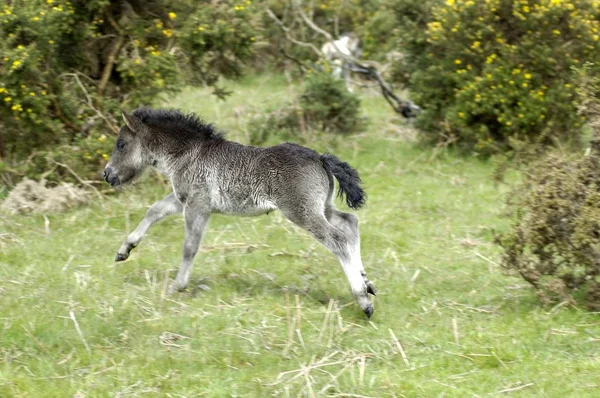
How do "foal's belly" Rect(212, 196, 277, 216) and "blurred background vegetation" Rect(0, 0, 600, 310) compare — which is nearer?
"foal's belly" Rect(212, 196, 277, 216)

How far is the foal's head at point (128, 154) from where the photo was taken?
372 inches

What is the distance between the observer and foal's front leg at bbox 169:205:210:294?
29.1ft

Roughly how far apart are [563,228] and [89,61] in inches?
309

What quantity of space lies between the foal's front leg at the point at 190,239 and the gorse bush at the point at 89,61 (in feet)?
12.6

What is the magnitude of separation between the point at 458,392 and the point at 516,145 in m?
5.50

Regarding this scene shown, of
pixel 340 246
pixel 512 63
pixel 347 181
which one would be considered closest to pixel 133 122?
pixel 347 181

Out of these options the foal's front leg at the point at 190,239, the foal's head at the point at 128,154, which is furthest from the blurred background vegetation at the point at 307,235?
the foal's head at the point at 128,154

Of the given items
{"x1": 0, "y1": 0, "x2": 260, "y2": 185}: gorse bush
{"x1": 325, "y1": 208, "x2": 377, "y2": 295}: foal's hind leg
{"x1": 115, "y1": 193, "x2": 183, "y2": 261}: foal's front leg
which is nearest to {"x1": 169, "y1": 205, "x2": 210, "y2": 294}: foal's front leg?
{"x1": 115, "y1": 193, "x2": 183, "y2": 261}: foal's front leg

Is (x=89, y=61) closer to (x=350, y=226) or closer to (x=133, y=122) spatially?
(x=133, y=122)

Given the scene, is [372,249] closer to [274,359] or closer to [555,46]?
[274,359]

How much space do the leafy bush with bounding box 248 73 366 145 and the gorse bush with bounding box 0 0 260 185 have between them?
2.08 m

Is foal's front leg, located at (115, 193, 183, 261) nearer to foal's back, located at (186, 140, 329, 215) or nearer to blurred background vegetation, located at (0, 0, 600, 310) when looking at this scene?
foal's back, located at (186, 140, 329, 215)

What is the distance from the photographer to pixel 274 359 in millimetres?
7406

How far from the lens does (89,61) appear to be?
43.8 ft
